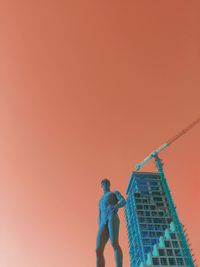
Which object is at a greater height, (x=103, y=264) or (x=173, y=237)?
(x=173, y=237)

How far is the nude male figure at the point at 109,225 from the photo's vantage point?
1102cm

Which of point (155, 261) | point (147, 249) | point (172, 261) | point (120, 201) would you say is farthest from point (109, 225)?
point (147, 249)

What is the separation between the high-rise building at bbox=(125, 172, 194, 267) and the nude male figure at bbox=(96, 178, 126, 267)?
7972 cm

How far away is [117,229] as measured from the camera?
37.4ft

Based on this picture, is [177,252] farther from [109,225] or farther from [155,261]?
[109,225]

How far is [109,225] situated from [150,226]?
114172 mm

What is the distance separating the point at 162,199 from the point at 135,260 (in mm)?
31622

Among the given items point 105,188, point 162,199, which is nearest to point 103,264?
point 105,188

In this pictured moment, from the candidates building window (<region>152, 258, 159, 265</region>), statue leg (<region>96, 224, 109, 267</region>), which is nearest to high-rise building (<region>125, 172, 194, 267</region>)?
building window (<region>152, 258, 159, 265</region>)

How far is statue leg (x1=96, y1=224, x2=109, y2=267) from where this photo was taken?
1105 cm

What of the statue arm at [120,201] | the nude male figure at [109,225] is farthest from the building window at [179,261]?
the statue arm at [120,201]

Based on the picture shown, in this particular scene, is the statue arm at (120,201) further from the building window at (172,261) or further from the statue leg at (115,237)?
the building window at (172,261)

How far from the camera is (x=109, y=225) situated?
11.5 meters

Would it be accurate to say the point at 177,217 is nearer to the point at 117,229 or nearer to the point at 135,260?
the point at 135,260
